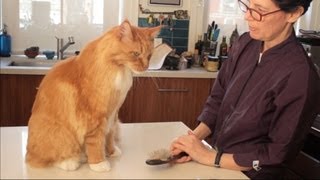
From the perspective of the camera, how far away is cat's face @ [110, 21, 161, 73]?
1036 mm

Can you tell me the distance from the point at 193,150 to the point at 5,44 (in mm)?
2118

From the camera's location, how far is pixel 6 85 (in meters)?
2.48

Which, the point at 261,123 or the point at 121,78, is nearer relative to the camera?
the point at 121,78

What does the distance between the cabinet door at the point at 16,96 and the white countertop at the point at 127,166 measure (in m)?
1.18

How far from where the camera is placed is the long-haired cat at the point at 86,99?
104cm

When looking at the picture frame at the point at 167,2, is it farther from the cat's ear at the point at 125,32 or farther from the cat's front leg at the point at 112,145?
the cat's ear at the point at 125,32

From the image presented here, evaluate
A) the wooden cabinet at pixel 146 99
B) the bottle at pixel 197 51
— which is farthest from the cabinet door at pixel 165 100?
the bottle at pixel 197 51

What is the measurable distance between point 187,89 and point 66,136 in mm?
1723

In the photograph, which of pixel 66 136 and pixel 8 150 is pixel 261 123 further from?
pixel 8 150

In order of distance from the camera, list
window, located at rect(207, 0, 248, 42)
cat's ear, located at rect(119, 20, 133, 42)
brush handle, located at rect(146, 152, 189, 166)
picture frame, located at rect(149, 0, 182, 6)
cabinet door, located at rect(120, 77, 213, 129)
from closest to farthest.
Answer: cat's ear, located at rect(119, 20, 133, 42)
brush handle, located at rect(146, 152, 189, 166)
cabinet door, located at rect(120, 77, 213, 129)
picture frame, located at rect(149, 0, 182, 6)
window, located at rect(207, 0, 248, 42)

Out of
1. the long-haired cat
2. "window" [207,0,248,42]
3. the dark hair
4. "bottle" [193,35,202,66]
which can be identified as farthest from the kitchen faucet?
the dark hair

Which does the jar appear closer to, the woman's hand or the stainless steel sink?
the stainless steel sink

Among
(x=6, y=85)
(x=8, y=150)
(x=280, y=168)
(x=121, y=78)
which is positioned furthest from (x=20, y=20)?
(x=280, y=168)

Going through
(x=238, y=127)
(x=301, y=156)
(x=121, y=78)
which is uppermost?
(x=121, y=78)
